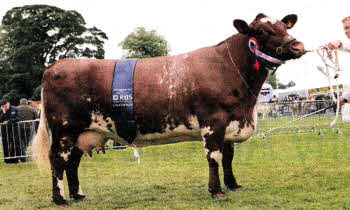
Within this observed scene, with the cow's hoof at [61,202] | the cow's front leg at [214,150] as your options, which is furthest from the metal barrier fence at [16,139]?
the cow's front leg at [214,150]

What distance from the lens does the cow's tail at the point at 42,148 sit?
6.14m

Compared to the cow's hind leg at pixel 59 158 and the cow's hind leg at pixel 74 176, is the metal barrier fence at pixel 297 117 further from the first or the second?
the cow's hind leg at pixel 59 158

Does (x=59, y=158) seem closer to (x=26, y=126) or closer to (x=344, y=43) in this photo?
(x=344, y=43)

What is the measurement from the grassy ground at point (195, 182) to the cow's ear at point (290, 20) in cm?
256

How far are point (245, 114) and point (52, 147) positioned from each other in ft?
9.93

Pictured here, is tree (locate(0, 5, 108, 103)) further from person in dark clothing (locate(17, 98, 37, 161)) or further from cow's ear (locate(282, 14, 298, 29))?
cow's ear (locate(282, 14, 298, 29))

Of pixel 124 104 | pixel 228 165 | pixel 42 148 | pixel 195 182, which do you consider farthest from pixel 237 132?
pixel 42 148

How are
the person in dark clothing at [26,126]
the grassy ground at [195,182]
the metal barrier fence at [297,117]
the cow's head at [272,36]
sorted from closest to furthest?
the cow's head at [272,36]
the grassy ground at [195,182]
the person in dark clothing at [26,126]
the metal barrier fence at [297,117]

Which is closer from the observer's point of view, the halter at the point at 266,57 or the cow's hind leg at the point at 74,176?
the halter at the point at 266,57

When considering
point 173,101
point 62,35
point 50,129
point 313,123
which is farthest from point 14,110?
point 62,35

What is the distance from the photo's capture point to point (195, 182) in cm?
712

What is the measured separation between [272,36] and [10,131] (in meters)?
9.95

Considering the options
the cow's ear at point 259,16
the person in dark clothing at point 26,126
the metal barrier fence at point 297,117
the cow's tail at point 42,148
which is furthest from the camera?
the metal barrier fence at point 297,117

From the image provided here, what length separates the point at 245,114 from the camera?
5672 mm
